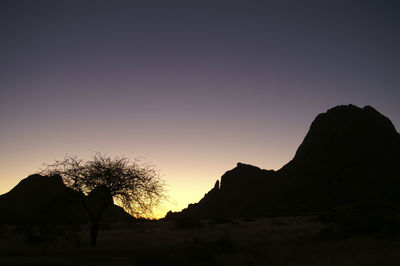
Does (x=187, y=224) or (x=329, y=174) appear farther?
(x=329, y=174)

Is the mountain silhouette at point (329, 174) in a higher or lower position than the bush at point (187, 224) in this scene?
higher

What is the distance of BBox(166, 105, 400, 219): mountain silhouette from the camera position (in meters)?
80.9

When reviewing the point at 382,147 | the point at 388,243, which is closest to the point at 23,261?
the point at 388,243

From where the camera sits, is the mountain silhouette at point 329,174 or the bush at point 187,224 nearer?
the bush at point 187,224

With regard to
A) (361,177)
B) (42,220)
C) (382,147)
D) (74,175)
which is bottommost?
(42,220)

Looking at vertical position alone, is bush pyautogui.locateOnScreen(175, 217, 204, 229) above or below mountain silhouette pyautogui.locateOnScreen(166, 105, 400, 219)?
below

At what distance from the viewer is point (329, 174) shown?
302 feet

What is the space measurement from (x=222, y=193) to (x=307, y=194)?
4740 cm

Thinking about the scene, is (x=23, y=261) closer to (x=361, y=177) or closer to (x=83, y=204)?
(x=83, y=204)

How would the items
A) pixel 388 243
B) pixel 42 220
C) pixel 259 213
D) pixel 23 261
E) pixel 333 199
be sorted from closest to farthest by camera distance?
pixel 23 261 < pixel 388 243 < pixel 42 220 < pixel 333 199 < pixel 259 213

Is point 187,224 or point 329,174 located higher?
point 329,174

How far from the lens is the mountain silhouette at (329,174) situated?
80875 mm

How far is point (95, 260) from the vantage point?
15.1m

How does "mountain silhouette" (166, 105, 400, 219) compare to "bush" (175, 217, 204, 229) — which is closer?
"bush" (175, 217, 204, 229)
